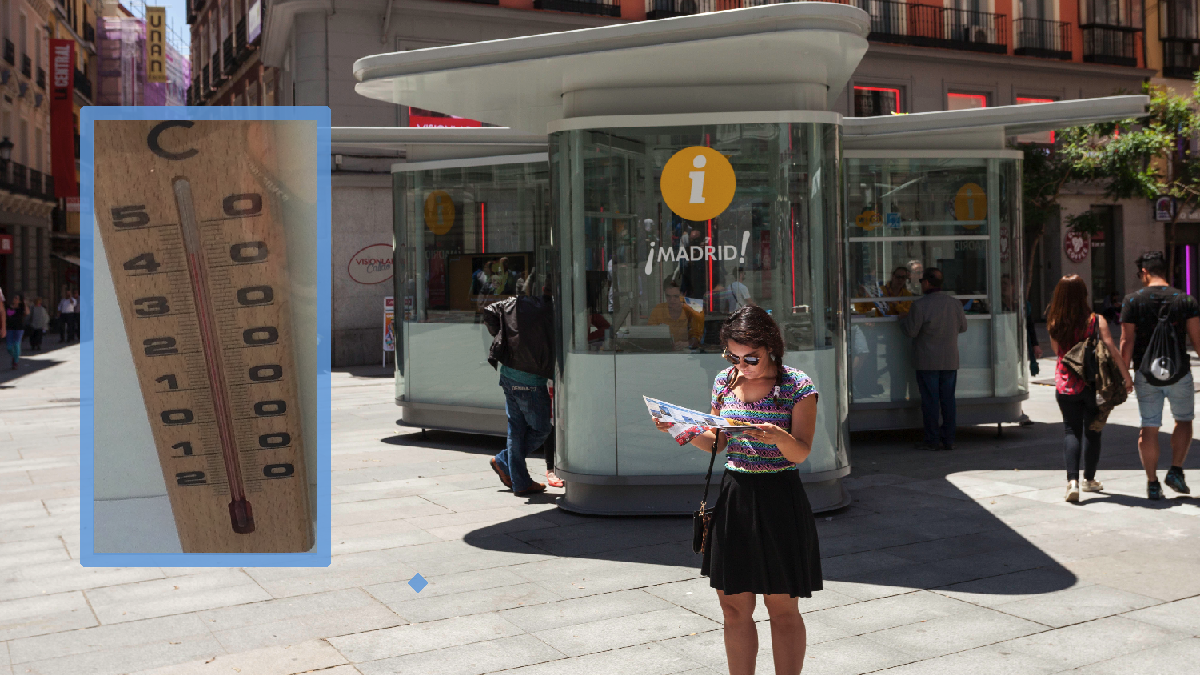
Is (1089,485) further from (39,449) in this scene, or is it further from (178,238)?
(39,449)

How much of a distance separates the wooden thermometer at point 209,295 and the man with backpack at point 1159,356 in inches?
251

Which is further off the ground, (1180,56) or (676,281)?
(1180,56)

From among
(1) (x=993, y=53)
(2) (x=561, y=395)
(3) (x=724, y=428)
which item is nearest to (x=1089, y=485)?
(2) (x=561, y=395)

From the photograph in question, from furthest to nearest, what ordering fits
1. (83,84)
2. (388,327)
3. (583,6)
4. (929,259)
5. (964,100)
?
1. (83,84)
2. (964,100)
3. (583,6)
4. (388,327)
5. (929,259)

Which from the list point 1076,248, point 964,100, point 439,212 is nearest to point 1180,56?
point 1076,248

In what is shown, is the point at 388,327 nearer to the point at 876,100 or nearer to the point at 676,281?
the point at 876,100

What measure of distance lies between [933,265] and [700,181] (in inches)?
182

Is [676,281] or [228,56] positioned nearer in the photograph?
[676,281]

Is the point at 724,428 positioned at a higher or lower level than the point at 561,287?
lower

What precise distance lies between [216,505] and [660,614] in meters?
2.75

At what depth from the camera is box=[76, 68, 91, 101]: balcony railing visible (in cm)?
4872

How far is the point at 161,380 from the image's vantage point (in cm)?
272

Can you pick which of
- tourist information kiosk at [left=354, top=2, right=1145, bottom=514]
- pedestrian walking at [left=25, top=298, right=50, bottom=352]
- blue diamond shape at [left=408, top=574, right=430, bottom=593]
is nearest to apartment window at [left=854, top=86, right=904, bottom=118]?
tourist information kiosk at [left=354, top=2, right=1145, bottom=514]

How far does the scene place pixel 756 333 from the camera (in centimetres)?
374
